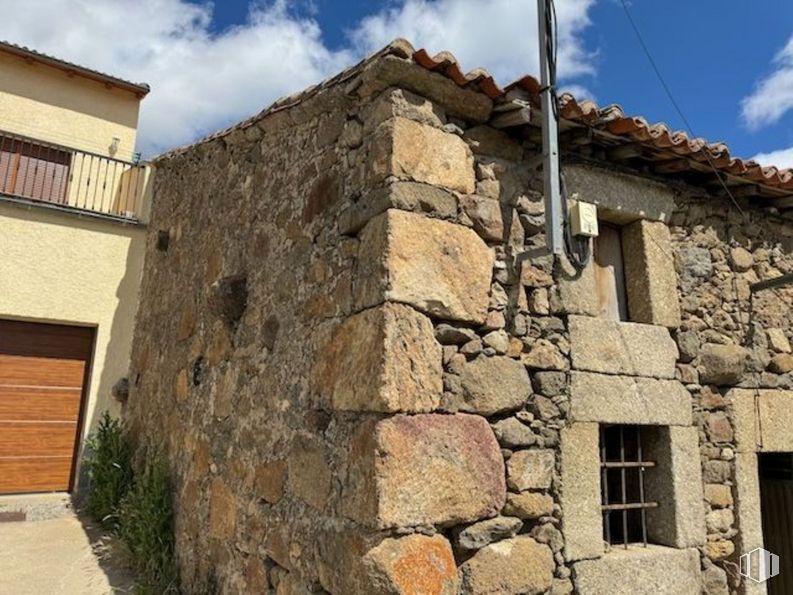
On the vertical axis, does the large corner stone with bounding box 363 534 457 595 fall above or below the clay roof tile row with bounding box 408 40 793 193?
below

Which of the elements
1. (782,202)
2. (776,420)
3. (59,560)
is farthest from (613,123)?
(59,560)

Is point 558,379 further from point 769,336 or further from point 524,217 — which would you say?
point 769,336

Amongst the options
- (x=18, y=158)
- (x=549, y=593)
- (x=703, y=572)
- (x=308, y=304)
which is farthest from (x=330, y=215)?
(x=18, y=158)

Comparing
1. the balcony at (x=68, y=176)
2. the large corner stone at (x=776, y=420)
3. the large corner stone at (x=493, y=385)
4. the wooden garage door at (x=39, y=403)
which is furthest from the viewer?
the balcony at (x=68, y=176)

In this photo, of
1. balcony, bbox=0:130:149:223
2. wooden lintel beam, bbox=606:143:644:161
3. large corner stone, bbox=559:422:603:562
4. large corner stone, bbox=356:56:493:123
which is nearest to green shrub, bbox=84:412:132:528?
balcony, bbox=0:130:149:223

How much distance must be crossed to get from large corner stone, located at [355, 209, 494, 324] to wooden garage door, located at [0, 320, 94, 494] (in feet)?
17.4

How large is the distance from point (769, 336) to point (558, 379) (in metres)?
1.95

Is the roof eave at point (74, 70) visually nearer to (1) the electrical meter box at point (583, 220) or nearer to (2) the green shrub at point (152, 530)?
(2) the green shrub at point (152, 530)

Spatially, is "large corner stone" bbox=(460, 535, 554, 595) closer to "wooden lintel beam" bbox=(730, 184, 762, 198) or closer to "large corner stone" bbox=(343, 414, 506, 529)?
"large corner stone" bbox=(343, 414, 506, 529)

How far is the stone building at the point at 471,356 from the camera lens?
263cm

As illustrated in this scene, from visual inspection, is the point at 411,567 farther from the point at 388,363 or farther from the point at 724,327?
the point at 724,327

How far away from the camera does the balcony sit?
7.71 m

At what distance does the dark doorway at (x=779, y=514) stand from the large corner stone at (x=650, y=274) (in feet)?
5.55

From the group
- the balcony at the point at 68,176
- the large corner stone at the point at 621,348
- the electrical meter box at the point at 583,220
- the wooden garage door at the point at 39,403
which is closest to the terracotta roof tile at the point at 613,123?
the electrical meter box at the point at 583,220
